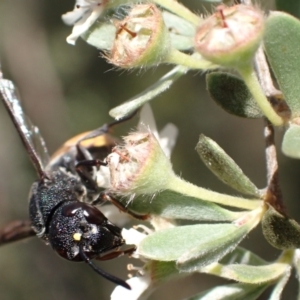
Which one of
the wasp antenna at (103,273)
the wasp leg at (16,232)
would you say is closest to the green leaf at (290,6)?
the wasp antenna at (103,273)

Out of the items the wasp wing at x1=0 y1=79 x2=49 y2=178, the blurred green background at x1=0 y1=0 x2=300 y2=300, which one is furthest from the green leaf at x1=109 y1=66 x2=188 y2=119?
the blurred green background at x1=0 y1=0 x2=300 y2=300

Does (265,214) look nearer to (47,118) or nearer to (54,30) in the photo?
(47,118)

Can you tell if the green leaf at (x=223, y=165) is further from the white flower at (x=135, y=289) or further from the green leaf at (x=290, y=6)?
the green leaf at (x=290, y=6)

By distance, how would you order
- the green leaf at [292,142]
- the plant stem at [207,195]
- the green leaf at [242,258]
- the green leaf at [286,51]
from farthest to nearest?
the green leaf at [242,258] → the plant stem at [207,195] → the green leaf at [286,51] → the green leaf at [292,142]

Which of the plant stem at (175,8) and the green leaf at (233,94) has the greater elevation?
the plant stem at (175,8)

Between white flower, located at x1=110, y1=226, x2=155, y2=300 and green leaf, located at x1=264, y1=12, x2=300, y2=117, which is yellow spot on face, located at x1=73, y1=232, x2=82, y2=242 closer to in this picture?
white flower, located at x1=110, y1=226, x2=155, y2=300

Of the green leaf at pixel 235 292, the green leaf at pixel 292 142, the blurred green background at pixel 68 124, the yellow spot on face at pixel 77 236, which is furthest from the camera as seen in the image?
the blurred green background at pixel 68 124
